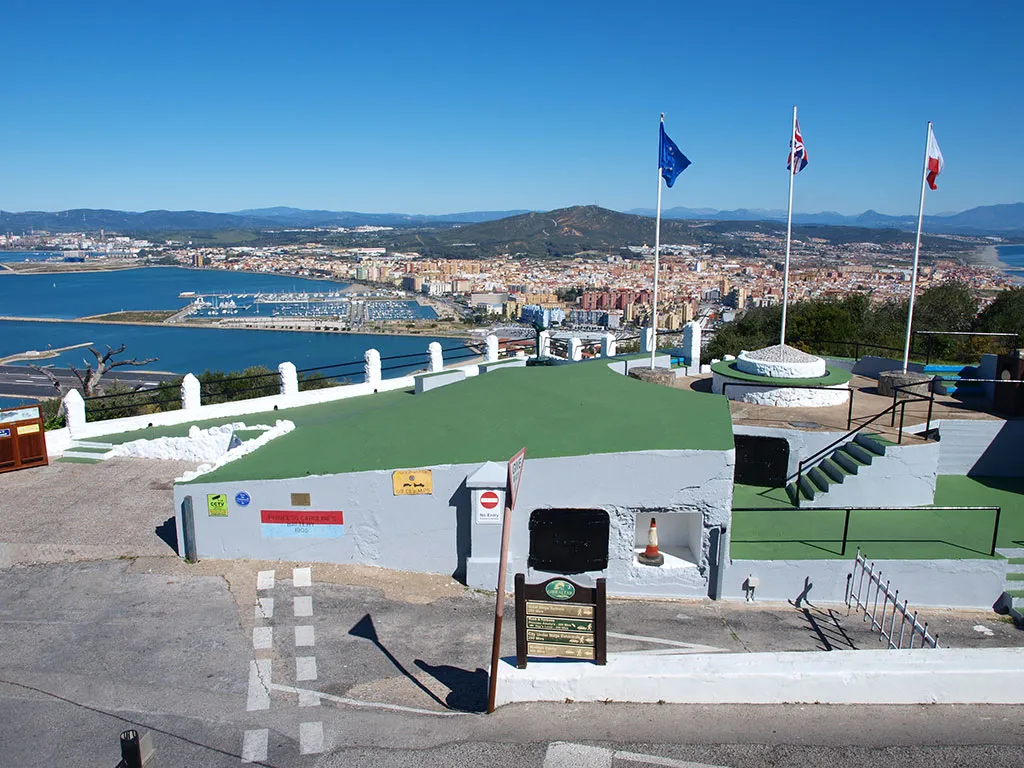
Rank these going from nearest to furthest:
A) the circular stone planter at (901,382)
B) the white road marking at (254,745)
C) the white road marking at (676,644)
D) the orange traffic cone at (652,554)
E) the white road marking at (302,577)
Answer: the white road marking at (254,745), the white road marking at (676,644), the white road marking at (302,577), the orange traffic cone at (652,554), the circular stone planter at (901,382)

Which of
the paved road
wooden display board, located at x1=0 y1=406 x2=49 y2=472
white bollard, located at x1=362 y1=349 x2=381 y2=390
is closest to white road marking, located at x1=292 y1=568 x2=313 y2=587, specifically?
wooden display board, located at x1=0 y1=406 x2=49 y2=472

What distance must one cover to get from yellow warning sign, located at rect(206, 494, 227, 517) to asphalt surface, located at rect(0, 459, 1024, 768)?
2.14 feet

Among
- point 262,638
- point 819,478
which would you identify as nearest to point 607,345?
point 819,478

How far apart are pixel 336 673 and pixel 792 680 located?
406cm

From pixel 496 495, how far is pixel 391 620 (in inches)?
74.9

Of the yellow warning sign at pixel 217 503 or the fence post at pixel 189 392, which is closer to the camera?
the yellow warning sign at pixel 217 503

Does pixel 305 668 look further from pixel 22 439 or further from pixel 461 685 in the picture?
pixel 22 439

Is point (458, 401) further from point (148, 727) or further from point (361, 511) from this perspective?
point (148, 727)

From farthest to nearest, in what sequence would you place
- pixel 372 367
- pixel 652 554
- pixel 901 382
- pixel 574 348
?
1. pixel 574 348
2. pixel 372 367
3. pixel 901 382
4. pixel 652 554

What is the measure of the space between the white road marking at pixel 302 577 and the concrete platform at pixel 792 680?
3.50m

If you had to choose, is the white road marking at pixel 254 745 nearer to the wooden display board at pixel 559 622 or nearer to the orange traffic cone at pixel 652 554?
the wooden display board at pixel 559 622

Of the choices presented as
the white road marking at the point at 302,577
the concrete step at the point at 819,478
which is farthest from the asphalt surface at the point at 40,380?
the concrete step at the point at 819,478

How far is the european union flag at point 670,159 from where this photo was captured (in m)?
15.8

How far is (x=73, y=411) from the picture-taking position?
46.2ft
